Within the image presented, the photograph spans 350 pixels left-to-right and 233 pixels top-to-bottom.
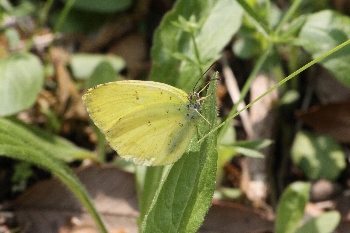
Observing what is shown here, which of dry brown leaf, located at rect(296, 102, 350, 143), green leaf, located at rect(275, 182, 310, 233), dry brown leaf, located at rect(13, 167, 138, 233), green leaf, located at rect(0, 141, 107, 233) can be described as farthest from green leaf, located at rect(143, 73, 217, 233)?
dry brown leaf, located at rect(296, 102, 350, 143)

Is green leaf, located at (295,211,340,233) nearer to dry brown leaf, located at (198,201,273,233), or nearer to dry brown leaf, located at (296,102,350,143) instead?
dry brown leaf, located at (198,201,273,233)

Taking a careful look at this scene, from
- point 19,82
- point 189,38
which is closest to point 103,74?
point 19,82

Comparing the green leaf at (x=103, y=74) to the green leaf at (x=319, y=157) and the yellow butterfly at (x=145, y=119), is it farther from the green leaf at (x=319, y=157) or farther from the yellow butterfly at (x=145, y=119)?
the green leaf at (x=319, y=157)

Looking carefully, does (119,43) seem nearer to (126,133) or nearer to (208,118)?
(126,133)

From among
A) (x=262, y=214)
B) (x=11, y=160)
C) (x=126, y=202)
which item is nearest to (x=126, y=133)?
(x=126, y=202)

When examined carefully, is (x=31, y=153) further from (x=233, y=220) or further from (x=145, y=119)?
(x=233, y=220)

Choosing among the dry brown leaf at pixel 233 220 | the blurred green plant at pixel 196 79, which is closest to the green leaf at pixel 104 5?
the blurred green plant at pixel 196 79
